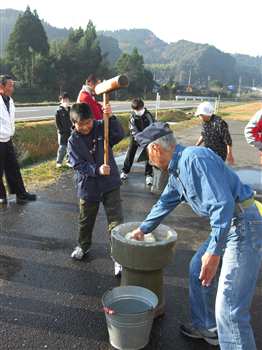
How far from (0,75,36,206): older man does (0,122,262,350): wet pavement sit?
24 cm

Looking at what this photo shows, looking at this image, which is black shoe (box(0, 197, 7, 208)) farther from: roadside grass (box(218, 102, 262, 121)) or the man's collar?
roadside grass (box(218, 102, 262, 121))

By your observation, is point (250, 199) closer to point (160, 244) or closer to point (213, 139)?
point (160, 244)

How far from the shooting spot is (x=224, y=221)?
9.00 ft

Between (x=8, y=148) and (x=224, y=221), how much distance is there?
544cm

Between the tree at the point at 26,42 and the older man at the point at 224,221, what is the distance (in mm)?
63628

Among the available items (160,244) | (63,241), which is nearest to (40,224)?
(63,241)

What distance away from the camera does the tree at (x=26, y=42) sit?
66.7m

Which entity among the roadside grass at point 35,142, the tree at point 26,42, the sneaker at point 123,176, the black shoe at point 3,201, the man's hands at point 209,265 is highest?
the tree at point 26,42

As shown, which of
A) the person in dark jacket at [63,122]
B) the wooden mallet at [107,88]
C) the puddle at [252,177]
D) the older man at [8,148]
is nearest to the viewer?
the wooden mallet at [107,88]

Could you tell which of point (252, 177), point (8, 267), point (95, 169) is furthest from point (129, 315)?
point (252, 177)

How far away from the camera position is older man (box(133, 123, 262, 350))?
279 cm

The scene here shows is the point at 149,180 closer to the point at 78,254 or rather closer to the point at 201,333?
the point at 78,254

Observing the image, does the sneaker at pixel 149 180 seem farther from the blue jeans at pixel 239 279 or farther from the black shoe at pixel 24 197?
the blue jeans at pixel 239 279

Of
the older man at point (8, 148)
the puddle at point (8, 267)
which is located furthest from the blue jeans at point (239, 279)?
the older man at point (8, 148)
